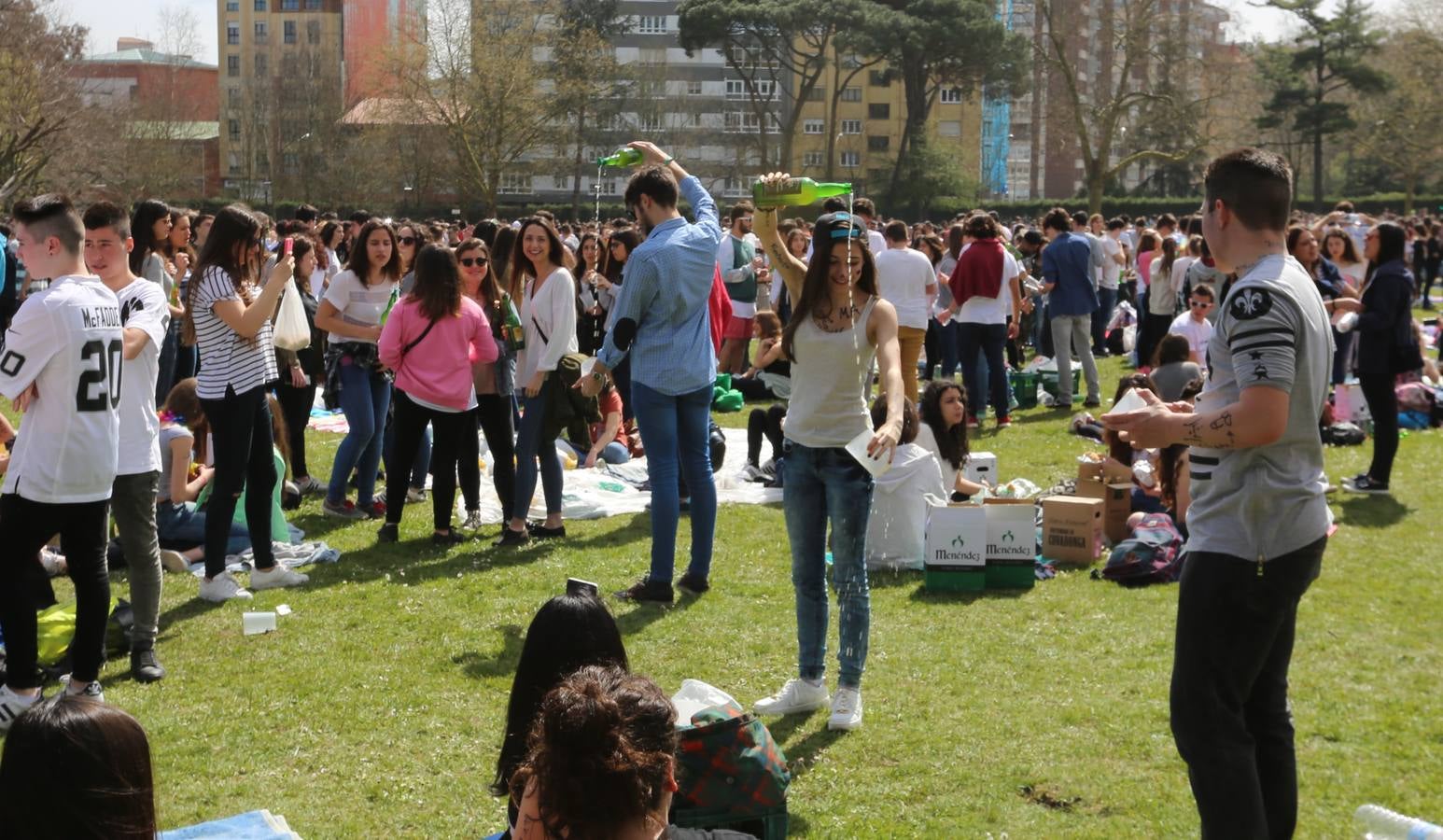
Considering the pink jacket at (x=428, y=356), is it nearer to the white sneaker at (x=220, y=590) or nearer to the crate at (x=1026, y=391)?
the white sneaker at (x=220, y=590)

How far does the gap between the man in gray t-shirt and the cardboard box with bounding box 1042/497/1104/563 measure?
15.4 feet

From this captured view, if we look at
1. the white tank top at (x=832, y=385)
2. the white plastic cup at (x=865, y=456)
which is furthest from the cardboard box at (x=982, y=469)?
the white plastic cup at (x=865, y=456)

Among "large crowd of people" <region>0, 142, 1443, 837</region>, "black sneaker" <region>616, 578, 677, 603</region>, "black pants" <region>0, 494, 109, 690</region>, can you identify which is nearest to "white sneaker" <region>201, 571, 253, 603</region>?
"large crowd of people" <region>0, 142, 1443, 837</region>

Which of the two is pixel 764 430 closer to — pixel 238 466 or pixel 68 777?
pixel 238 466

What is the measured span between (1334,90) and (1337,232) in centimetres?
4958

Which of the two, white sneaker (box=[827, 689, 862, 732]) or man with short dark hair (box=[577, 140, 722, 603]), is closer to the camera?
white sneaker (box=[827, 689, 862, 732])

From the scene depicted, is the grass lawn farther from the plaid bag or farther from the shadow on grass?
the plaid bag

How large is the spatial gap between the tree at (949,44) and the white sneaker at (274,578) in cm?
5277

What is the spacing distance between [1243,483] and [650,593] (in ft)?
13.6

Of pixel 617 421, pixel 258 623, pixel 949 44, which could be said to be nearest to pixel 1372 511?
pixel 617 421

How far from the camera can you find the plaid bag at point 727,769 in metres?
3.78

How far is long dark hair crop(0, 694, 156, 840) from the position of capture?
2.48 meters

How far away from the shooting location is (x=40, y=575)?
18.5 ft

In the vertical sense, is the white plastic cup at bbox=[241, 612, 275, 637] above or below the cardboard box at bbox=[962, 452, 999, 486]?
below
